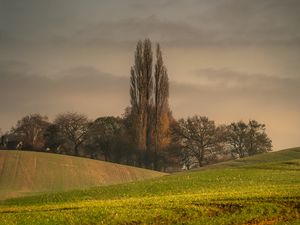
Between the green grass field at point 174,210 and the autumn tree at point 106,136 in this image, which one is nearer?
the green grass field at point 174,210

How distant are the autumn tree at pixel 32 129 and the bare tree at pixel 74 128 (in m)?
5.54

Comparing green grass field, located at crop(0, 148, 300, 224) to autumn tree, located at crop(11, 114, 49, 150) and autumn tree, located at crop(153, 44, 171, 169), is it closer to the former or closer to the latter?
autumn tree, located at crop(153, 44, 171, 169)

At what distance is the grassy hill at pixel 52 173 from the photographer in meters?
93.8

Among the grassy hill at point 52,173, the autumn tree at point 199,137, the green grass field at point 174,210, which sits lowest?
the green grass field at point 174,210

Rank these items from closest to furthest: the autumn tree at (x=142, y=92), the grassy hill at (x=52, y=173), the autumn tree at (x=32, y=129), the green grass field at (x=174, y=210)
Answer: the green grass field at (x=174, y=210), the grassy hill at (x=52, y=173), the autumn tree at (x=142, y=92), the autumn tree at (x=32, y=129)

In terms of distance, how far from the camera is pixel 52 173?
331ft

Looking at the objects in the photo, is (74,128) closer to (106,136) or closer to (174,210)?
(106,136)

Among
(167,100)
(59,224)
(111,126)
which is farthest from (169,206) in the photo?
(111,126)

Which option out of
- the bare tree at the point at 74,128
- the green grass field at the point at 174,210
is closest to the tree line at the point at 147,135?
the bare tree at the point at 74,128

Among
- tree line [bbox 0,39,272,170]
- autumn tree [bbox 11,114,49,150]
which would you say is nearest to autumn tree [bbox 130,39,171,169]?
tree line [bbox 0,39,272,170]

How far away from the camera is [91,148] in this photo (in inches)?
6043

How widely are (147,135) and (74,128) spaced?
37.2 metres

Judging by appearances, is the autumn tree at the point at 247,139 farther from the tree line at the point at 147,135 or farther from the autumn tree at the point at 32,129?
the autumn tree at the point at 32,129

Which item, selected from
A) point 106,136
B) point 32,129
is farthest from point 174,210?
point 32,129
